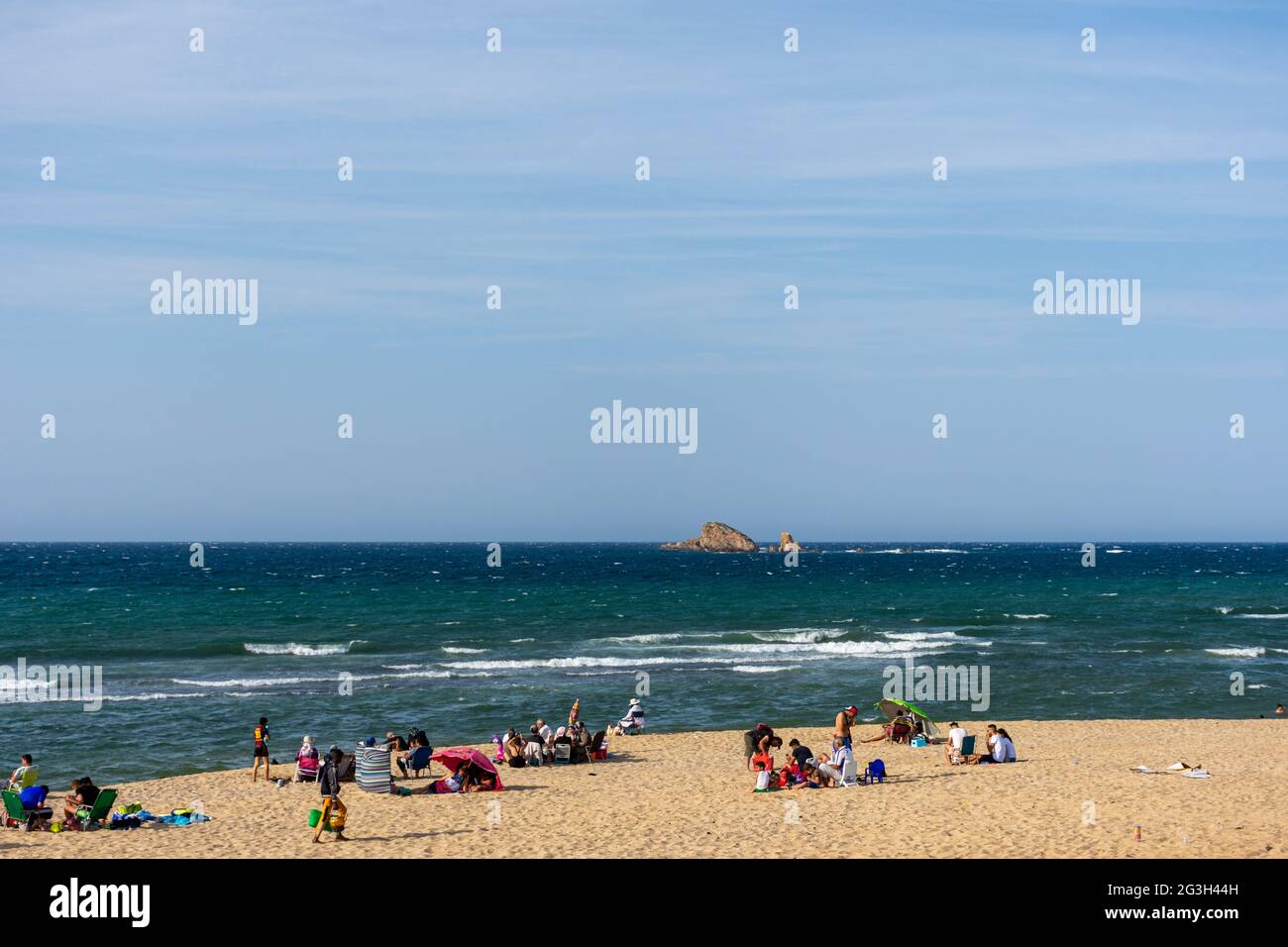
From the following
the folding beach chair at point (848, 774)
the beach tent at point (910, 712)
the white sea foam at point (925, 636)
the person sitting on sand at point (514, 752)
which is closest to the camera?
the folding beach chair at point (848, 774)

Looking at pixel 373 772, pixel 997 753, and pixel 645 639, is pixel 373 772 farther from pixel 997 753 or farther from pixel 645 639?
pixel 645 639

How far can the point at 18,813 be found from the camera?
19078 millimetres

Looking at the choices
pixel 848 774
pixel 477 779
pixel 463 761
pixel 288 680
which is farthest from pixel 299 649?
pixel 848 774

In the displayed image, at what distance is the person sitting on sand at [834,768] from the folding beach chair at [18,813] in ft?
46.7

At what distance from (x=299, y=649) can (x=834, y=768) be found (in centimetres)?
3476

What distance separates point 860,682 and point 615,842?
78.6 feet

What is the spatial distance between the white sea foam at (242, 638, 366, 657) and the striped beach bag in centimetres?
2886

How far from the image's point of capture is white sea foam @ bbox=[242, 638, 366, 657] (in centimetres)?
5022

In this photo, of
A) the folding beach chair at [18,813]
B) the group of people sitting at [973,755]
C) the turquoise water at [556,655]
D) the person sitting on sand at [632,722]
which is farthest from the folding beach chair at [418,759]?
the group of people sitting at [973,755]

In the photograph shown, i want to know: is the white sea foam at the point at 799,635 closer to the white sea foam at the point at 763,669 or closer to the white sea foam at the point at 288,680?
the white sea foam at the point at 763,669

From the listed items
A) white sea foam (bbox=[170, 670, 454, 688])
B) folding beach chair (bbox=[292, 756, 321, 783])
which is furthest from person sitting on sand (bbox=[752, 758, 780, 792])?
white sea foam (bbox=[170, 670, 454, 688])

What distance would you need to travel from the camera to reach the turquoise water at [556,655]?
32406mm

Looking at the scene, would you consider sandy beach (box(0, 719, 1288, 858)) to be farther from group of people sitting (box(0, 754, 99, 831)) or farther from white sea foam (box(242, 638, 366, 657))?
white sea foam (box(242, 638, 366, 657))
